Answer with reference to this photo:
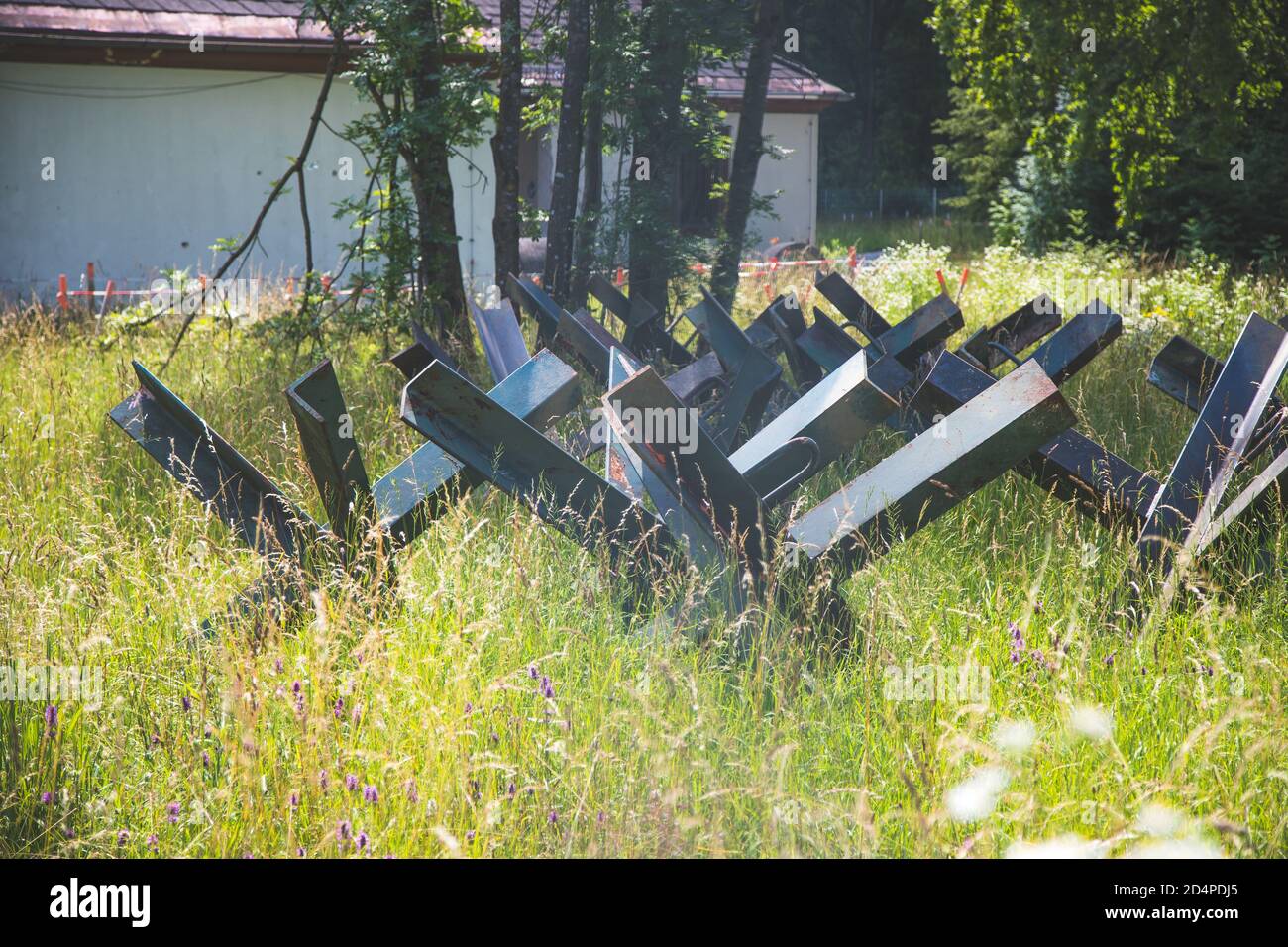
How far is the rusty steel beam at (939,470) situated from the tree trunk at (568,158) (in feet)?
18.0

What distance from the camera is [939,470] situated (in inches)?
115

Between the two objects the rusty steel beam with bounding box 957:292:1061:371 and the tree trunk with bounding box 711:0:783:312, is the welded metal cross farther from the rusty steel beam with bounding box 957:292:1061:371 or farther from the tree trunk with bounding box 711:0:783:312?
the tree trunk with bounding box 711:0:783:312

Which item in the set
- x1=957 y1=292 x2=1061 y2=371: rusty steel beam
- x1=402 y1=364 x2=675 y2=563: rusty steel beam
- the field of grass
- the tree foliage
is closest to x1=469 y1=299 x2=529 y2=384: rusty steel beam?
the field of grass

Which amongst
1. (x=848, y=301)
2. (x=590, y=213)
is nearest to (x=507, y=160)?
(x=590, y=213)

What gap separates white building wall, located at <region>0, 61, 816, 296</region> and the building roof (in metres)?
0.23

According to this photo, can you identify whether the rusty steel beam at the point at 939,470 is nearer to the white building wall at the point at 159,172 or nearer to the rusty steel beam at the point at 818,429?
the rusty steel beam at the point at 818,429

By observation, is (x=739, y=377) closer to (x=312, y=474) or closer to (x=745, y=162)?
(x=312, y=474)

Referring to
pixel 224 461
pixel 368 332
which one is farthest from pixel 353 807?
pixel 368 332

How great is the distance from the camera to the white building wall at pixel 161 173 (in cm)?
1473

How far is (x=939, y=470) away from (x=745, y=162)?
702 cm

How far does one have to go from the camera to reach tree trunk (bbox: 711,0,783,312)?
359 inches

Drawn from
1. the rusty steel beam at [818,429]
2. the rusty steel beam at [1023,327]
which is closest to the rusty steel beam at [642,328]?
the rusty steel beam at [1023,327]
